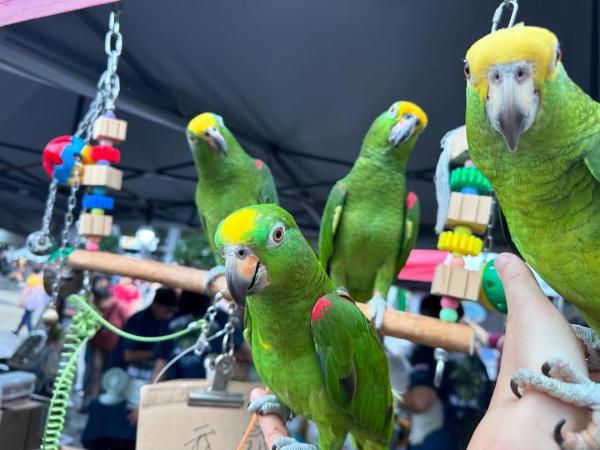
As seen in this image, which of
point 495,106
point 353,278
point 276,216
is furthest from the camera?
point 353,278

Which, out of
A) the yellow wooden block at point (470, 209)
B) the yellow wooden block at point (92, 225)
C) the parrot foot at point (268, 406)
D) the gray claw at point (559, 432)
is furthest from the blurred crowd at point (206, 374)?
the gray claw at point (559, 432)

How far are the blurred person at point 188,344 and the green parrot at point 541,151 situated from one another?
988 mm

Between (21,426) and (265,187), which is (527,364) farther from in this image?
(21,426)

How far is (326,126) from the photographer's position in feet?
8.87

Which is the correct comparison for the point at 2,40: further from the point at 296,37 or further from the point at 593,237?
the point at 593,237

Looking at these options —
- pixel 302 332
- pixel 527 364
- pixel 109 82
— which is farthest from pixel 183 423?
pixel 109 82

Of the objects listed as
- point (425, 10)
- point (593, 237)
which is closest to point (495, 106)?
point (593, 237)

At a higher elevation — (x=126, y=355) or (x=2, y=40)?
(x=2, y=40)

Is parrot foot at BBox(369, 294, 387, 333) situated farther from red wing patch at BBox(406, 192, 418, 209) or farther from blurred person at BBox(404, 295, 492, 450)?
blurred person at BBox(404, 295, 492, 450)

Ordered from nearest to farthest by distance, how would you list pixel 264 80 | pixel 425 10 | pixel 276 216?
pixel 276 216, pixel 425 10, pixel 264 80

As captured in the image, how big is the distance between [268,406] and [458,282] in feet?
1.54

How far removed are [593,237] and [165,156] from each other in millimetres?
3256

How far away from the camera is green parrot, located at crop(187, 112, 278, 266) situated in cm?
143

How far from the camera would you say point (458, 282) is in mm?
980
